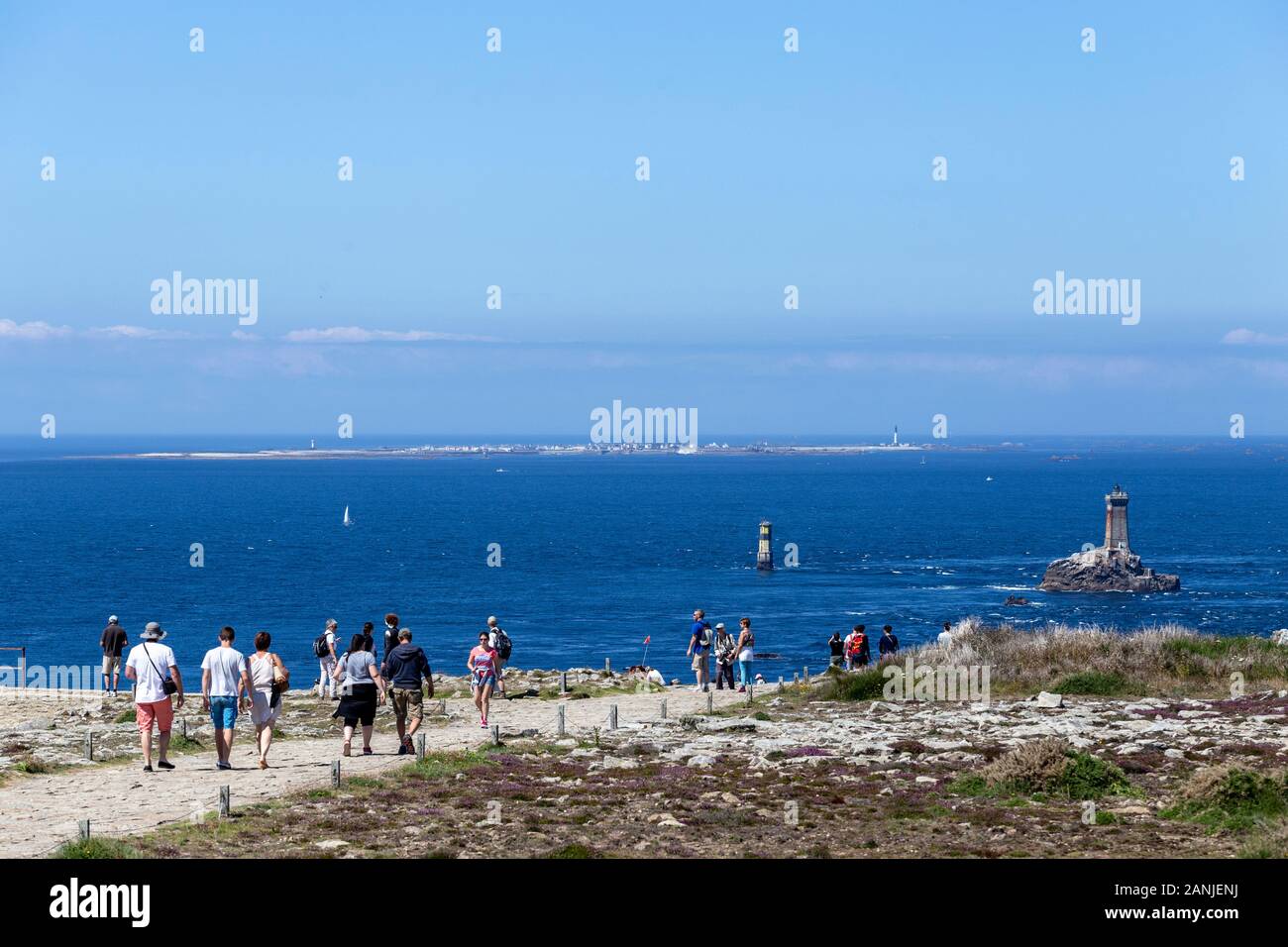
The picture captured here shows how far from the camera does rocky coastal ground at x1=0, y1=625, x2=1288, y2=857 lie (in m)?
15.7

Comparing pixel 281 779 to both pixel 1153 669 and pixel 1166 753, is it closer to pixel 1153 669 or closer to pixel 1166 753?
pixel 1166 753

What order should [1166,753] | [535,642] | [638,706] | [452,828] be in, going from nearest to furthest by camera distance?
[452,828] → [1166,753] → [638,706] → [535,642]

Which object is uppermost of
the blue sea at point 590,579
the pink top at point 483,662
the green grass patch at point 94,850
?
the pink top at point 483,662

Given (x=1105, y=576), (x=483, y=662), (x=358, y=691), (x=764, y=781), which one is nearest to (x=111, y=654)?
(x=483, y=662)

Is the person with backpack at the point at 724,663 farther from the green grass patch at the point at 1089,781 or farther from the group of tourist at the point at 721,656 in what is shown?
the green grass patch at the point at 1089,781

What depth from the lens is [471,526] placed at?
16825cm

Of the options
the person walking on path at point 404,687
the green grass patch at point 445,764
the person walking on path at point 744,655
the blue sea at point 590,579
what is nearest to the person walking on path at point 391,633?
the person walking on path at point 404,687

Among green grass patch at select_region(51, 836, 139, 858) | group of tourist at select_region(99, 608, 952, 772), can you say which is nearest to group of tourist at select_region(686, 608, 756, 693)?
group of tourist at select_region(99, 608, 952, 772)

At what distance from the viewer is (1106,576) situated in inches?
4048

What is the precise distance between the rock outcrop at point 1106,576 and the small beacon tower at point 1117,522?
5.27ft

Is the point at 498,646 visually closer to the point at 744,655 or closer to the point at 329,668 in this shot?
the point at 329,668

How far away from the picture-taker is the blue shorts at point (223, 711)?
19856mm
